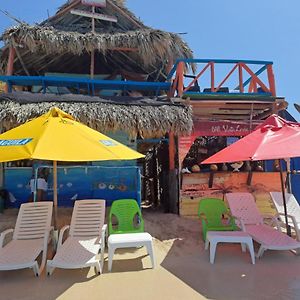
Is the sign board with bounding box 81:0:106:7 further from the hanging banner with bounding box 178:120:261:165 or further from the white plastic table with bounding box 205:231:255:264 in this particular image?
the white plastic table with bounding box 205:231:255:264

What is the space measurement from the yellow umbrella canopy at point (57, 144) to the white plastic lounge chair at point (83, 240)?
1.72 meters

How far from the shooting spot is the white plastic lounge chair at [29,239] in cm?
471

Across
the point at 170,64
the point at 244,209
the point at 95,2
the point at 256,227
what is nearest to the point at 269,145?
the point at 256,227

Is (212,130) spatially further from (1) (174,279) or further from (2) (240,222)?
(1) (174,279)

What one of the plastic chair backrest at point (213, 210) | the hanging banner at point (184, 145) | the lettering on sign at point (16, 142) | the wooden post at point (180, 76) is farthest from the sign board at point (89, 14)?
the lettering on sign at point (16, 142)

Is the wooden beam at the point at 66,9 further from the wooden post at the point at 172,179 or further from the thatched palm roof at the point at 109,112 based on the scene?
the wooden post at the point at 172,179

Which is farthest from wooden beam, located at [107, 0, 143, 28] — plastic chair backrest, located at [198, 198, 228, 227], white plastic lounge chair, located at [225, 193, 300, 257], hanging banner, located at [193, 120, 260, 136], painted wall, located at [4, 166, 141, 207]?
white plastic lounge chair, located at [225, 193, 300, 257]

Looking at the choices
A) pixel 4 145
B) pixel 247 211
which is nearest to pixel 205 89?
pixel 247 211

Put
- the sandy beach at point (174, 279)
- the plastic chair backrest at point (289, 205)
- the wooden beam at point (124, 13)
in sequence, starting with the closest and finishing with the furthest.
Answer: the sandy beach at point (174, 279)
the plastic chair backrest at point (289, 205)
the wooden beam at point (124, 13)

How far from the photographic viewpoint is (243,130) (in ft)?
29.2

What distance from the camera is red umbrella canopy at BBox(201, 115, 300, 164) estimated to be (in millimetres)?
4703

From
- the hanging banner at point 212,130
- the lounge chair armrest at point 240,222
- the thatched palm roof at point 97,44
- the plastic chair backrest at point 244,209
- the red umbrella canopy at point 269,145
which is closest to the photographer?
the red umbrella canopy at point 269,145

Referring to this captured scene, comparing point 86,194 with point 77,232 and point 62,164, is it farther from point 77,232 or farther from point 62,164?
point 77,232

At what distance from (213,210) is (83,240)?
295 centimetres
